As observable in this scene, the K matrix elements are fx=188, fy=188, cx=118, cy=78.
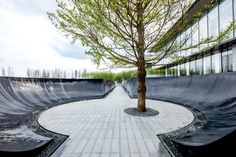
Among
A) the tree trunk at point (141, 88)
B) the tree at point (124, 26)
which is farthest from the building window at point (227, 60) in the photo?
the tree trunk at point (141, 88)

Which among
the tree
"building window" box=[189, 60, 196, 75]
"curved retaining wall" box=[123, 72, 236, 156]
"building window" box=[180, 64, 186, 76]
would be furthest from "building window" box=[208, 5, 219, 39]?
the tree

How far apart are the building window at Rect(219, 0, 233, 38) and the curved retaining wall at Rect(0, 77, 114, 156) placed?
1012cm

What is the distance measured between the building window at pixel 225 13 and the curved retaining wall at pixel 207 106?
494 cm

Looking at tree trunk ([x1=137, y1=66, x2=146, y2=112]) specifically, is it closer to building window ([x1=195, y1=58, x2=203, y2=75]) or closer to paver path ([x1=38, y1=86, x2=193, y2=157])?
paver path ([x1=38, y1=86, x2=193, y2=157])

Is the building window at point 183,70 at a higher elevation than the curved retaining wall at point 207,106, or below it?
higher

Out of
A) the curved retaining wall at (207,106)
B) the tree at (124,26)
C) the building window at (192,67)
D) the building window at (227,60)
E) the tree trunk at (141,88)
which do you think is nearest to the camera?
the curved retaining wall at (207,106)

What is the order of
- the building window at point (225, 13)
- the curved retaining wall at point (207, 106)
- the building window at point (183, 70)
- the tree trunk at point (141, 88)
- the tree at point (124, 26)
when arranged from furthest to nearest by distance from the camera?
1. the building window at point (183, 70)
2. the building window at point (225, 13)
3. the tree trunk at point (141, 88)
4. the tree at point (124, 26)
5. the curved retaining wall at point (207, 106)

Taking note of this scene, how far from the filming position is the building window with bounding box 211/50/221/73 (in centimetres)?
1465

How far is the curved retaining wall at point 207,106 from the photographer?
338 centimetres

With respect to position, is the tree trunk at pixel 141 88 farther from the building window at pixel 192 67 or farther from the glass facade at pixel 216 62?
the building window at pixel 192 67

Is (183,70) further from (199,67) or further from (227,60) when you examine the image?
(227,60)

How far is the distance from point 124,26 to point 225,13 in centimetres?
945

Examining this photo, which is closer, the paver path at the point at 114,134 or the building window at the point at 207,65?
the paver path at the point at 114,134

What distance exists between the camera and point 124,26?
692cm
